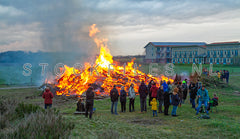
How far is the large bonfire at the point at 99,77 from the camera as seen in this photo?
76.9 feet

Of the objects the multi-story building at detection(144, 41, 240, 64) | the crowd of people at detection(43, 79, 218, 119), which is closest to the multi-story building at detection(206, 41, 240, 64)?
the multi-story building at detection(144, 41, 240, 64)

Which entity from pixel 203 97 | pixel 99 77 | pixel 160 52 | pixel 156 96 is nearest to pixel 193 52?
pixel 160 52

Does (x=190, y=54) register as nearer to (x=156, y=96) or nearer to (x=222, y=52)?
(x=222, y=52)

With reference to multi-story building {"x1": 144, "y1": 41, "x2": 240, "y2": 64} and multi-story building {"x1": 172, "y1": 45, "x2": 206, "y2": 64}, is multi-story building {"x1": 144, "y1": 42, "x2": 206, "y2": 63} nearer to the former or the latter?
multi-story building {"x1": 144, "y1": 41, "x2": 240, "y2": 64}

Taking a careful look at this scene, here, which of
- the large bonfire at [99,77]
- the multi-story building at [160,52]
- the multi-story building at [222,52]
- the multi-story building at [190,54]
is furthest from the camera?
the multi-story building at [160,52]

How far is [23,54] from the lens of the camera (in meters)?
90.8

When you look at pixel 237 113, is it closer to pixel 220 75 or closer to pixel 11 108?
pixel 11 108

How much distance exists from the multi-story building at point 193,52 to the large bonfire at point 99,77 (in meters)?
55.2

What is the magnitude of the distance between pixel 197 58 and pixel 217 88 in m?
50.8

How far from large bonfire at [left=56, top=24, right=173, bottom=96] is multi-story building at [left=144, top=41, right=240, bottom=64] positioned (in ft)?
181

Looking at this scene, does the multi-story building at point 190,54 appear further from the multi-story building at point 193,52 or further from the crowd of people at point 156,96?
the crowd of people at point 156,96

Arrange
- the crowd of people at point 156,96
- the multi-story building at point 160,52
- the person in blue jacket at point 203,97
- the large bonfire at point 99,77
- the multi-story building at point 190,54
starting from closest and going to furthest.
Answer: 1. the crowd of people at point 156,96
2. the person in blue jacket at point 203,97
3. the large bonfire at point 99,77
4. the multi-story building at point 190,54
5. the multi-story building at point 160,52

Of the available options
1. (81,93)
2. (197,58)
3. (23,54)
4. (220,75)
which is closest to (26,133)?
(81,93)

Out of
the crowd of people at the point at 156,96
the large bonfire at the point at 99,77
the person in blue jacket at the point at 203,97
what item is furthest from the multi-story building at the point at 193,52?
the person in blue jacket at the point at 203,97
